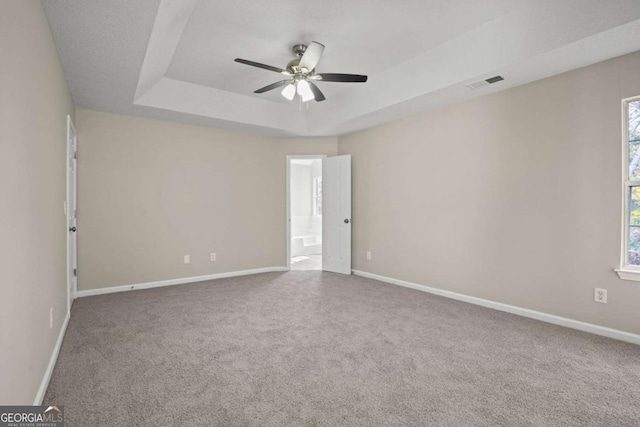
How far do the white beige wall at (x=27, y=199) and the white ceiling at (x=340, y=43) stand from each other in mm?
516

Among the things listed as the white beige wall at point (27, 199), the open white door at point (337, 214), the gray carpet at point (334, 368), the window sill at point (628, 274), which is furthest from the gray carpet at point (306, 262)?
the window sill at point (628, 274)

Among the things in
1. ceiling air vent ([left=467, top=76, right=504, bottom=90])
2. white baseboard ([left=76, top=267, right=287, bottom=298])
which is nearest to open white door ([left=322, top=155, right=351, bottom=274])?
white baseboard ([left=76, top=267, right=287, bottom=298])

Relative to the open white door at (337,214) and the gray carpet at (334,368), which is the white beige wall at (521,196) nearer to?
the gray carpet at (334,368)

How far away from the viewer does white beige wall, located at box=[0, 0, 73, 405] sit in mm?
1466

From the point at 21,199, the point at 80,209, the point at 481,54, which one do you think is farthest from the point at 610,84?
the point at 80,209

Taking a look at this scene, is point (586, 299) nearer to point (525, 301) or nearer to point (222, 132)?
point (525, 301)

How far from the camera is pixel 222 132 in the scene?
539 centimetres

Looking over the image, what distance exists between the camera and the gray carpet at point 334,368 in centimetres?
185

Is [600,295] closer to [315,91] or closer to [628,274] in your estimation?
[628,274]

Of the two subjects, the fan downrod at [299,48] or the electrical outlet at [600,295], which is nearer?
the electrical outlet at [600,295]

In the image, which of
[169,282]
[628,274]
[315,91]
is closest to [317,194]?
[169,282]

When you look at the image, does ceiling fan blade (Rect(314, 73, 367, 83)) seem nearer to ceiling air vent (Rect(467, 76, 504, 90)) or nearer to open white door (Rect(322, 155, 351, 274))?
ceiling air vent (Rect(467, 76, 504, 90))

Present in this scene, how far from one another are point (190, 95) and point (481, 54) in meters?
3.47

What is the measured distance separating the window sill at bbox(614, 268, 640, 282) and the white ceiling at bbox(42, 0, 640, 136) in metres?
1.82
